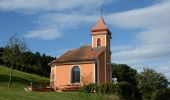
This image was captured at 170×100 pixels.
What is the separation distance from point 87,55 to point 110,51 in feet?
16.9

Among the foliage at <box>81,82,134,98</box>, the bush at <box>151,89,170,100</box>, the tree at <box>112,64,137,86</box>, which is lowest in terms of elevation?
the bush at <box>151,89,170,100</box>

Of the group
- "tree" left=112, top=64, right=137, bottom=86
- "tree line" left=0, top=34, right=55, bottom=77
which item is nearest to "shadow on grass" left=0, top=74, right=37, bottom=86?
"tree line" left=0, top=34, right=55, bottom=77

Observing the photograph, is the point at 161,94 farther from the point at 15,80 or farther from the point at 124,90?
the point at 15,80

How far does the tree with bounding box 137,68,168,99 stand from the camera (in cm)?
5061

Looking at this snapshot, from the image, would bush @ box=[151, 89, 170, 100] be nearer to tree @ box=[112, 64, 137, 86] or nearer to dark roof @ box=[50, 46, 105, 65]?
dark roof @ box=[50, 46, 105, 65]

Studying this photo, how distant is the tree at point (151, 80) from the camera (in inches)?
1992

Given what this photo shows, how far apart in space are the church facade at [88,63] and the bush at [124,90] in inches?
388

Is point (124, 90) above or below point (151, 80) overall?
below

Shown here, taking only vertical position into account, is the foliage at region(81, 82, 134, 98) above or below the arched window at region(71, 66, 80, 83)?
below

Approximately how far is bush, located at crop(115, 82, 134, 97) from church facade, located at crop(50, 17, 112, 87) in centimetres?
985

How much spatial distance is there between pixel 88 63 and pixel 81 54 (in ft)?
7.23

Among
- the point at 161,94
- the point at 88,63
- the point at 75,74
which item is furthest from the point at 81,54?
the point at 161,94

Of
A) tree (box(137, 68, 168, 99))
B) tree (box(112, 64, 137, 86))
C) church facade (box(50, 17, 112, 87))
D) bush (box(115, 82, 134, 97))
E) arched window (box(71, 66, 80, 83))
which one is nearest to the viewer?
bush (box(115, 82, 134, 97))

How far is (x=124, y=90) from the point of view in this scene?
43.4 m
